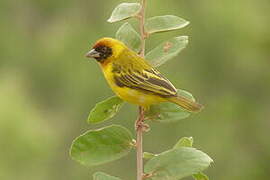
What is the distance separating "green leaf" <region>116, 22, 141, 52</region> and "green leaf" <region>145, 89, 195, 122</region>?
20cm

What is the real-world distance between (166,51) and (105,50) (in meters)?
1.08

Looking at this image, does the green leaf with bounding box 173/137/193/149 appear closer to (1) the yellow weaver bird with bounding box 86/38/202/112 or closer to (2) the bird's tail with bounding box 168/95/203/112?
(2) the bird's tail with bounding box 168/95/203/112

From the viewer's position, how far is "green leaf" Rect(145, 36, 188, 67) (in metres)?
2.71

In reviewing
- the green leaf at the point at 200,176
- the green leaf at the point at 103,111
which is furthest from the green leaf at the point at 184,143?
the green leaf at the point at 103,111

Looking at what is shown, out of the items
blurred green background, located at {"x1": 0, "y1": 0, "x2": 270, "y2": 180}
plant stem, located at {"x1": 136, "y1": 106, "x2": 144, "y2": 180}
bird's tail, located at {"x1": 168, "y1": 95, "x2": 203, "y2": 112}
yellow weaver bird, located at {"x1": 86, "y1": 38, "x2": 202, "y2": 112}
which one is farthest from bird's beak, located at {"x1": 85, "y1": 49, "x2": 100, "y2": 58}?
blurred green background, located at {"x1": 0, "y1": 0, "x2": 270, "y2": 180}

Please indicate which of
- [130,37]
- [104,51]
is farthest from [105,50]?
[130,37]

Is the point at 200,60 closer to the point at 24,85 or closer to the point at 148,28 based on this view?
the point at 24,85

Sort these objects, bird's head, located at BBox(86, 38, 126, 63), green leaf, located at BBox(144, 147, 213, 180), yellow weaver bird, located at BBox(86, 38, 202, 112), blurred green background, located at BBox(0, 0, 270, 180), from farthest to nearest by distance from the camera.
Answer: blurred green background, located at BBox(0, 0, 270, 180), bird's head, located at BBox(86, 38, 126, 63), yellow weaver bird, located at BBox(86, 38, 202, 112), green leaf, located at BBox(144, 147, 213, 180)

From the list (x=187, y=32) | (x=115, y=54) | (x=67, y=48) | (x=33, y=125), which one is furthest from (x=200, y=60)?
(x=115, y=54)

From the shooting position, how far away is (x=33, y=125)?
65.6 feet

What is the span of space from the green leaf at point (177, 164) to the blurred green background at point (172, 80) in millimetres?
14867

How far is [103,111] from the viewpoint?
2.75 m

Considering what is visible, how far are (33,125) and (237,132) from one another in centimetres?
680

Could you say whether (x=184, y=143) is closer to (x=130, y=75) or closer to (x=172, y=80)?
(x=130, y=75)
